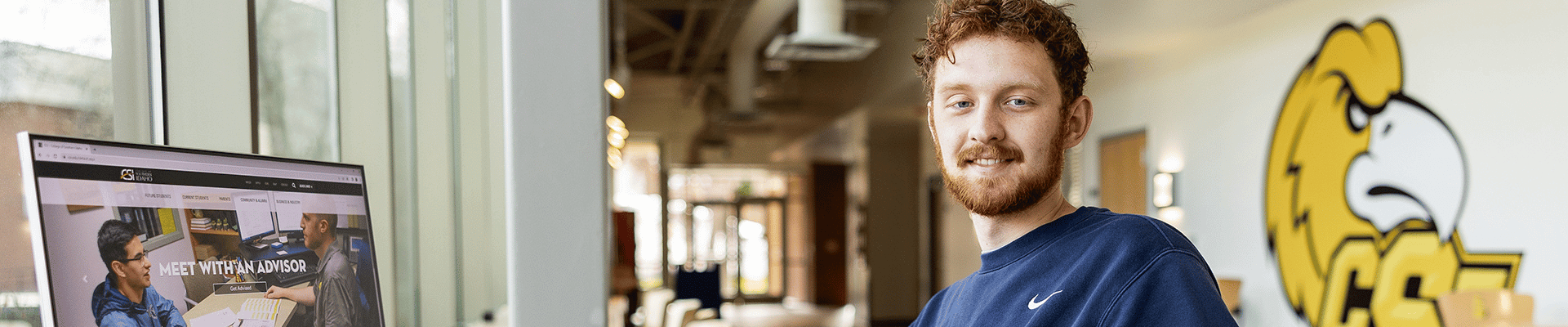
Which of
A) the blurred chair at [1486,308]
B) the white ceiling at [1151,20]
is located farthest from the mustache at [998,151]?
the white ceiling at [1151,20]

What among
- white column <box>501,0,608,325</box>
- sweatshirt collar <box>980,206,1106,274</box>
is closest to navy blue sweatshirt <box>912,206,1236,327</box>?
sweatshirt collar <box>980,206,1106,274</box>

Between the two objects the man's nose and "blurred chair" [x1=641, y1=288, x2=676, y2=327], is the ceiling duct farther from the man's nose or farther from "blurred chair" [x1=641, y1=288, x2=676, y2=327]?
the man's nose

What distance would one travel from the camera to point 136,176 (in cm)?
107

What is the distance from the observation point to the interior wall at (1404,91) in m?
3.84

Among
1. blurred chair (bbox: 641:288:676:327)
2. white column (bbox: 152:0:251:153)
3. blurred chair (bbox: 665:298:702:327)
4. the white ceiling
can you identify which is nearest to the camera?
white column (bbox: 152:0:251:153)

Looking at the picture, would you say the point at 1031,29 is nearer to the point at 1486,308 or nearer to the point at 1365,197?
the point at 1486,308

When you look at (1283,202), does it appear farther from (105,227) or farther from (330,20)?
(105,227)

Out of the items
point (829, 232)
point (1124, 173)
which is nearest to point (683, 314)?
point (1124, 173)

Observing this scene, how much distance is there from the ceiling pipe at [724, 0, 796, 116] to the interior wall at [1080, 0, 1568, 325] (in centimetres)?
244

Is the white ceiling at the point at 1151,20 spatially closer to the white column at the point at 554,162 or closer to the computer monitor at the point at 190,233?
the white column at the point at 554,162

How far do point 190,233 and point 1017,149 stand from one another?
1.08 m

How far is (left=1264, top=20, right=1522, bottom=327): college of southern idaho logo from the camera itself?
4.30 meters

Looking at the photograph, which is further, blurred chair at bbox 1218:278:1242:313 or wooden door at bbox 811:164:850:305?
wooden door at bbox 811:164:850:305

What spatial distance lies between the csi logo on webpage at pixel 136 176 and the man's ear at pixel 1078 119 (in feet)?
3.97
